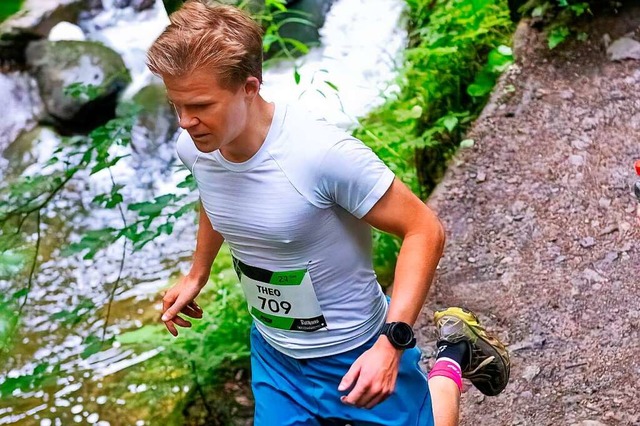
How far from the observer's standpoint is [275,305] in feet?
6.59

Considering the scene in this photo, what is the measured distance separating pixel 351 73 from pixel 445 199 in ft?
11.6

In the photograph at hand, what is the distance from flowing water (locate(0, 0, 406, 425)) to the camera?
14.3ft

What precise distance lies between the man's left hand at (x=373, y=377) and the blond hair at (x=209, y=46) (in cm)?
75

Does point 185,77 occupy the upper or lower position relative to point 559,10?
upper

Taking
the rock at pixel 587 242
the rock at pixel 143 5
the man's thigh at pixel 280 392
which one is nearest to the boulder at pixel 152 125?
the rock at pixel 143 5

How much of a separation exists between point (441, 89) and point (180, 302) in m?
3.15

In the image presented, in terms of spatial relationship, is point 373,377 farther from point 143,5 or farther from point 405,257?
point 143,5

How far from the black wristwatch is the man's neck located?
57 centimetres

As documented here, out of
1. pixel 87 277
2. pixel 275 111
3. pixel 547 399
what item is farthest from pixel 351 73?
pixel 275 111

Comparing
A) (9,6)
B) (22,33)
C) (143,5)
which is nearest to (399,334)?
(9,6)

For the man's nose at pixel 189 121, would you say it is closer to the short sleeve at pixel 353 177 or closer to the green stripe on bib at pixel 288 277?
the short sleeve at pixel 353 177

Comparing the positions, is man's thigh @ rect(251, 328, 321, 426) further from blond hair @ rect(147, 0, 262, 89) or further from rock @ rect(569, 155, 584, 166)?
rock @ rect(569, 155, 584, 166)

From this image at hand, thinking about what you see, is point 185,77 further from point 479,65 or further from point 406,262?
point 479,65

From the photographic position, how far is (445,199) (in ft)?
14.0
